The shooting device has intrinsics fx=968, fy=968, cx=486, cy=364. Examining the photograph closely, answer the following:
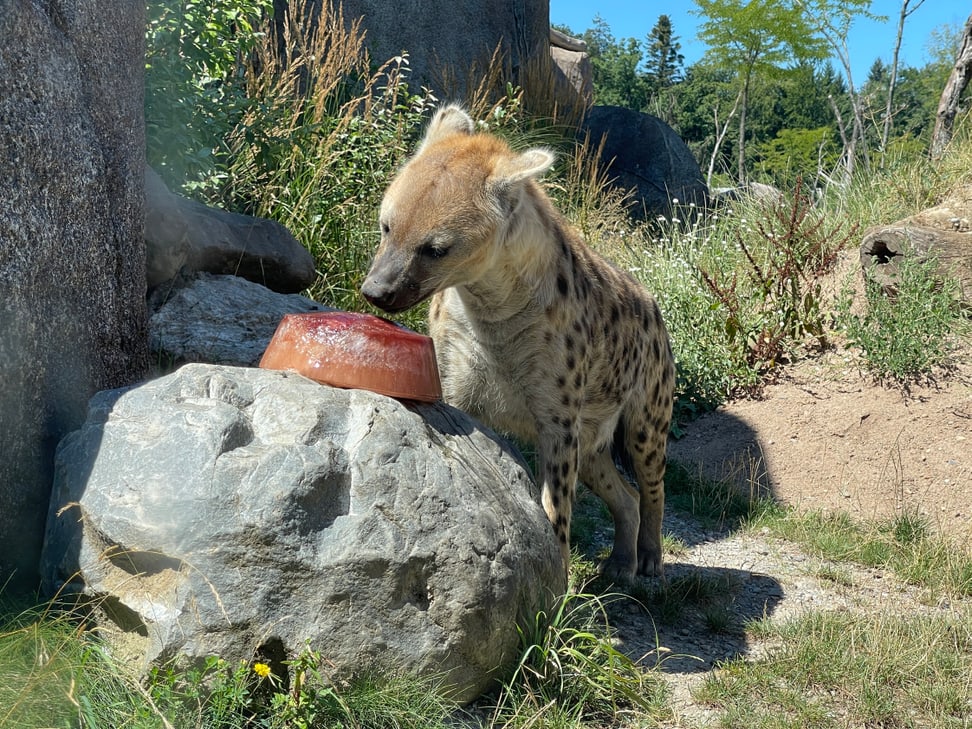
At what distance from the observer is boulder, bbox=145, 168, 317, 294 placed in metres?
4.90

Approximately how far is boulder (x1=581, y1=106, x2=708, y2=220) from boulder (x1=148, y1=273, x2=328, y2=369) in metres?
8.48

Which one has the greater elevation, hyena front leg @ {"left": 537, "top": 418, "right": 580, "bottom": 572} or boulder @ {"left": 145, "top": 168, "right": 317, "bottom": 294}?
boulder @ {"left": 145, "top": 168, "right": 317, "bottom": 294}

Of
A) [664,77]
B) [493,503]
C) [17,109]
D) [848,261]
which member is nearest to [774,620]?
[493,503]

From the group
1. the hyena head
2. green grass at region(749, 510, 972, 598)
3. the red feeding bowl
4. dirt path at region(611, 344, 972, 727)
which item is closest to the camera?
the red feeding bowl

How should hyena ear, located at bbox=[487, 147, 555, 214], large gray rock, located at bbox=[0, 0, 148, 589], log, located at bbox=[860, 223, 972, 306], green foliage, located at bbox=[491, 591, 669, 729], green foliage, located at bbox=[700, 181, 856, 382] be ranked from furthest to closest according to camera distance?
log, located at bbox=[860, 223, 972, 306] < green foliage, located at bbox=[700, 181, 856, 382] < hyena ear, located at bbox=[487, 147, 555, 214] < green foliage, located at bbox=[491, 591, 669, 729] < large gray rock, located at bbox=[0, 0, 148, 589]

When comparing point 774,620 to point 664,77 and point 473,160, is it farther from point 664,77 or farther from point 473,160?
point 664,77

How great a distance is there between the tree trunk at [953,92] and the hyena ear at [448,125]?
8.69 m

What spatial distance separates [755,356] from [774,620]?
3.64m

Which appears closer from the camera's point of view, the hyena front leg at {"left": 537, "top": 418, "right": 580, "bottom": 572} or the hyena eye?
the hyena eye

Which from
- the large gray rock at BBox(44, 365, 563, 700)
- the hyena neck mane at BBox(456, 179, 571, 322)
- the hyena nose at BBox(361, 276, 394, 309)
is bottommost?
the large gray rock at BBox(44, 365, 563, 700)

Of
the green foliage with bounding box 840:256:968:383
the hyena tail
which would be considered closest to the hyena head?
the hyena tail

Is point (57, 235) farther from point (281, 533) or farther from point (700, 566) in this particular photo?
point (700, 566)

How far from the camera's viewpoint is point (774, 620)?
463 centimetres

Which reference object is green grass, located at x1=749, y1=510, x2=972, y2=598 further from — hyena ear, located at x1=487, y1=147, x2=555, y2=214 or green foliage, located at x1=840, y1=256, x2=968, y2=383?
hyena ear, located at x1=487, y1=147, x2=555, y2=214
